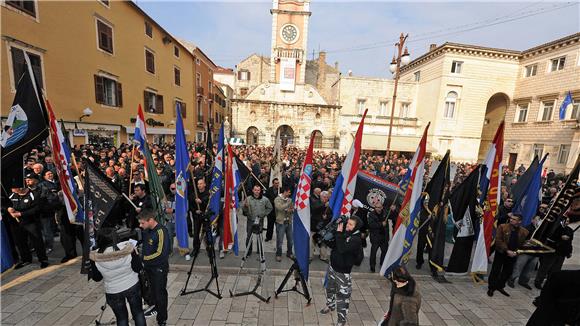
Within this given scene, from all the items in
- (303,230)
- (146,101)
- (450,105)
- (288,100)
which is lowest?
(303,230)

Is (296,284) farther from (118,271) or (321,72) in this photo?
(321,72)

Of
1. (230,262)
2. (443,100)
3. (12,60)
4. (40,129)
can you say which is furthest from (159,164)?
(443,100)

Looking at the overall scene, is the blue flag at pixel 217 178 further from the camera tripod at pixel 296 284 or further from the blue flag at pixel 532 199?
the blue flag at pixel 532 199

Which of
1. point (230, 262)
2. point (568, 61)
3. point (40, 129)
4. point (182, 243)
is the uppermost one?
point (568, 61)

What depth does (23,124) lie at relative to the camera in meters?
4.55

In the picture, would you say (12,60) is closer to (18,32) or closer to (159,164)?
(18,32)

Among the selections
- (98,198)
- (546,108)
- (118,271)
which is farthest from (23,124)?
(546,108)

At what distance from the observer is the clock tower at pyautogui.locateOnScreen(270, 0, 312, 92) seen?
103 feet

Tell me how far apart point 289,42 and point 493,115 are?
26.3m

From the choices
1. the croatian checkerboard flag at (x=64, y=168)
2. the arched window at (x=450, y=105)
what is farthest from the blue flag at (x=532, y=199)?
the arched window at (x=450, y=105)

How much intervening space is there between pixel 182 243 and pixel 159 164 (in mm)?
6143

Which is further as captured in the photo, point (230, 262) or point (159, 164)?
point (159, 164)

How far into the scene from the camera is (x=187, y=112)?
2886 cm

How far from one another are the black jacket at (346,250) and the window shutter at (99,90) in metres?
18.6
